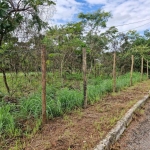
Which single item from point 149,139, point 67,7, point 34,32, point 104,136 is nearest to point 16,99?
point 104,136

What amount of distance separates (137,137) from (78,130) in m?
1.05

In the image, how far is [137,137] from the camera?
10.7ft

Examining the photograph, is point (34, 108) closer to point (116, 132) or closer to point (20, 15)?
point (116, 132)

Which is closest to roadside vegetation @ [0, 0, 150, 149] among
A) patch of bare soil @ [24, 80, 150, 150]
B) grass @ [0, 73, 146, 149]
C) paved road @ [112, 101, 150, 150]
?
grass @ [0, 73, 146, 149]

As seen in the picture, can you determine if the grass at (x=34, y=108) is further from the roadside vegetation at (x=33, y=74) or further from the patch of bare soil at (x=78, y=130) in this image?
the patch of bare soil at (x=78, y=130)

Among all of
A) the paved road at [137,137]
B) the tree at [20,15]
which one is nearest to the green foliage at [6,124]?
the paved road at [137,137]

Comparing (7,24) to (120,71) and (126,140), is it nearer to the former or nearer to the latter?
(126,140)

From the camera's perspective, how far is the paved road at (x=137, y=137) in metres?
2.86

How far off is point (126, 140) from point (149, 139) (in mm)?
410

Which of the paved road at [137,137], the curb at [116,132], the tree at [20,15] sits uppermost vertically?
the tree at [20,15]

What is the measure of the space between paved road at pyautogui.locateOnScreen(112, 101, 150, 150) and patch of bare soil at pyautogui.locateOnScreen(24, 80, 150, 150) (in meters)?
0.28

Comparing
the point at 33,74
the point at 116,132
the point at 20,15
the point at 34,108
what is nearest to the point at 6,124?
the point at 34,108

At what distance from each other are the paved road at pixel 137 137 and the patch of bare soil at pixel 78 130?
283mm

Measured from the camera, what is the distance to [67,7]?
34.2ft
